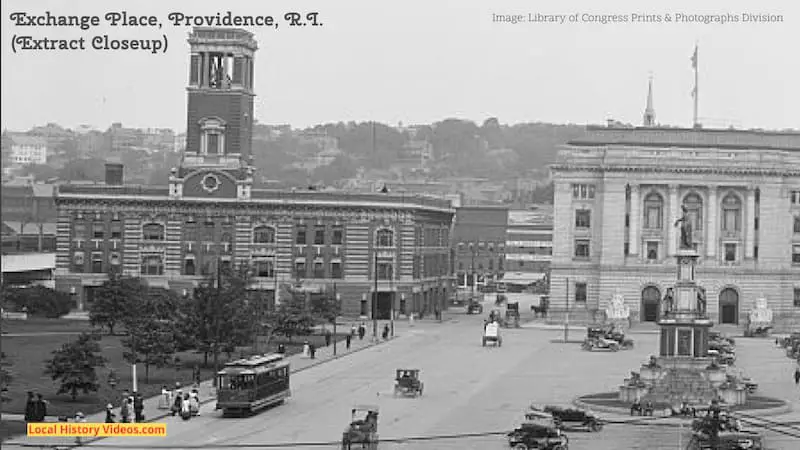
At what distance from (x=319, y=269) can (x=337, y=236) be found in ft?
8.96

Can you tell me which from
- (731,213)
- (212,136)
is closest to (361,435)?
(212,136)

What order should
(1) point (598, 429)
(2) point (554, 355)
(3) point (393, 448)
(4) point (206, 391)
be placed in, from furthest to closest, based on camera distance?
(2) point (554, 355) → (4) point (206, 391) → (1) point (598, 429) → (3) point (393, 448)

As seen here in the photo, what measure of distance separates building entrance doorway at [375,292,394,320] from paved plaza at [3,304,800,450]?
11.0 meters

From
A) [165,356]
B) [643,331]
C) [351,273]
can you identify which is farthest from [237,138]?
[165,356]

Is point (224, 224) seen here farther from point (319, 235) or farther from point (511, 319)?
point (511, 319)

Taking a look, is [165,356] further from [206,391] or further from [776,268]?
[776,268]

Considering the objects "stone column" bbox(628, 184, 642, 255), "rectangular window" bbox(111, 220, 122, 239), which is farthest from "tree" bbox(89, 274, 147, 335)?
"stone column" bbox(628, 184, 642, 255)

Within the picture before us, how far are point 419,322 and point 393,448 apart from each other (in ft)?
229

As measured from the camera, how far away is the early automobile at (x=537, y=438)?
46.6 meters

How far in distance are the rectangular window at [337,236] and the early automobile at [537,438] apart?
223 feet

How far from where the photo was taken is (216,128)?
4540 inches

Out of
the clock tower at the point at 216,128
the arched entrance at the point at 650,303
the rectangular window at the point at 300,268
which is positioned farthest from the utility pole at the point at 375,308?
the arched entrance at the point at 650,303

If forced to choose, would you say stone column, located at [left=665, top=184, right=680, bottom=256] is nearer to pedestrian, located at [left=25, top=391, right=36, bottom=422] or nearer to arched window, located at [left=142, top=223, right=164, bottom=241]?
arched window, located at [left=142, top=223, right=164, bottom=241]

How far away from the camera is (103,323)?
9500 cm
